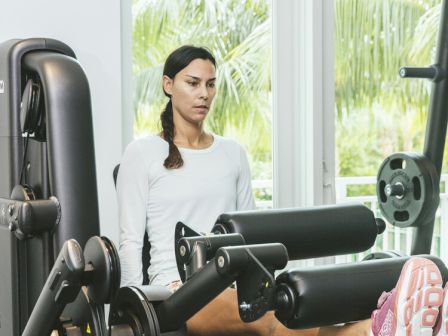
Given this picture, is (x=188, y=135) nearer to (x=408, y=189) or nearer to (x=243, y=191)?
(x=243, y=191)

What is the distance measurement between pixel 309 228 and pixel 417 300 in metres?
0.42

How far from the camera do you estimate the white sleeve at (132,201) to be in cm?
263

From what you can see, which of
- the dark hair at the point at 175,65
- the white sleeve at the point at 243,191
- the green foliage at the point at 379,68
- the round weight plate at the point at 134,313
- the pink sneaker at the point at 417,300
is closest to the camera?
the pink sneaker at the point at 417,300

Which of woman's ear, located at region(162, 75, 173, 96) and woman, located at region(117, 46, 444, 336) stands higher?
woman's ear, located at region(162, 75, 173, 96)

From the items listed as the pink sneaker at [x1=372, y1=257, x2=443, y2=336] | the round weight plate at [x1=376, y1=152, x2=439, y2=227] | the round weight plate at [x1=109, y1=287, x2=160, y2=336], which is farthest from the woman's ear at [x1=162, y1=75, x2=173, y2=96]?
the pink sneaker at [x1=372, y1=257, x2=443, y2=336]

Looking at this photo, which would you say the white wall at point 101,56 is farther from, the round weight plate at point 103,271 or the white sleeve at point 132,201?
the round weight plate at point 103,271

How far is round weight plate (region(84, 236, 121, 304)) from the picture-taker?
51.8 inches

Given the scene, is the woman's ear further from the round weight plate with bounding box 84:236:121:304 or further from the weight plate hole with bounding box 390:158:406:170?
the round weight plate with bounding box 84:236:121:304

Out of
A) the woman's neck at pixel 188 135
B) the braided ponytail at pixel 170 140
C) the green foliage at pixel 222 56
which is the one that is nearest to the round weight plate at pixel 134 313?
the braided ponytail at pixel 170 140

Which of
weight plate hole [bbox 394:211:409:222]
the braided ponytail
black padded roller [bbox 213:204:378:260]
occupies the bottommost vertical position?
weight plate hole [bbox 394:211:409:222]

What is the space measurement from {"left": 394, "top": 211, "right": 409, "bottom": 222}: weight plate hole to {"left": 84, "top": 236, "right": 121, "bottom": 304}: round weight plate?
1650mm

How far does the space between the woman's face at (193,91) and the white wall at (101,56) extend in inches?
11.8

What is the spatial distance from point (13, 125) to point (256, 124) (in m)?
1.71

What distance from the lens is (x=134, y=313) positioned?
141 cm
